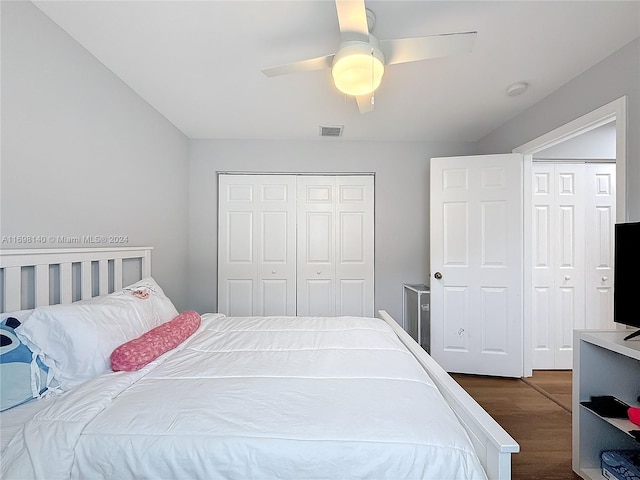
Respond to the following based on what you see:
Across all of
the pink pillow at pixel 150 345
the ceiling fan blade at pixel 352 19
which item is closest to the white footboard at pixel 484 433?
the pink pillow at pixel 150 345

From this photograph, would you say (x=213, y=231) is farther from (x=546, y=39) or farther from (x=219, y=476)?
(x=546, y=39)

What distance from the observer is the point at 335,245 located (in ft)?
11.7

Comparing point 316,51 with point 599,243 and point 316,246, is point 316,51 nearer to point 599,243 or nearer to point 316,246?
point 316,246

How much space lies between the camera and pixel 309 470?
3.08 ft

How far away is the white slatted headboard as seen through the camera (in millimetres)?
1360

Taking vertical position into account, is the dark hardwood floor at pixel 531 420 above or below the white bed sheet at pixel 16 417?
below

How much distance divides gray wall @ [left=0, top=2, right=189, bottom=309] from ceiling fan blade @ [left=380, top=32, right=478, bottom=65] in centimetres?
174

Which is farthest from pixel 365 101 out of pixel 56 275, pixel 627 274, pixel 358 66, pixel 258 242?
pixel 258 242

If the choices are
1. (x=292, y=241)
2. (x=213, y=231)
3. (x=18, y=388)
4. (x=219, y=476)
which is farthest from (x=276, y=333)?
(x=213, y=231)

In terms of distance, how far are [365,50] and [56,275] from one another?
1986mm

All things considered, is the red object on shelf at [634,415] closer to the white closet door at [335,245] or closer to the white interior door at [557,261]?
the white interior door at [557,261]

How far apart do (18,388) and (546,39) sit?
3.07 m

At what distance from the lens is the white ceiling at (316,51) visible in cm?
159

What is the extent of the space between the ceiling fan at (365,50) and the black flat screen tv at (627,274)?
1270 mm
